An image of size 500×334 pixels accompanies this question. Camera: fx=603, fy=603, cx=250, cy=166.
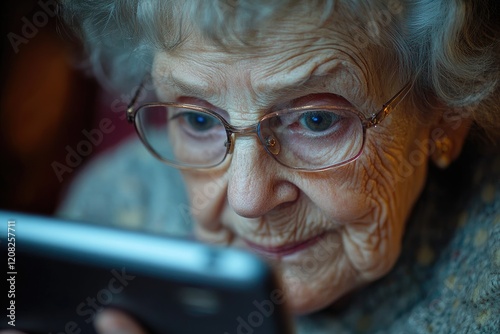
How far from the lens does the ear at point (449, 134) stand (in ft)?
3.95

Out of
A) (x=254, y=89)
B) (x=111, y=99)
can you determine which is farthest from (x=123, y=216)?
(x=254, y=89)

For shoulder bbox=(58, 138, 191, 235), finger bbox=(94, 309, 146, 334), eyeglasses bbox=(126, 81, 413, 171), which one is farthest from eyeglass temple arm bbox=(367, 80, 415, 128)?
shoulder bbox=(58, 138, 191, 235)

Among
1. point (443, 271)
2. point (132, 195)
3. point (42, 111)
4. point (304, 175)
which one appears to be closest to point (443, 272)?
point (443, 271)

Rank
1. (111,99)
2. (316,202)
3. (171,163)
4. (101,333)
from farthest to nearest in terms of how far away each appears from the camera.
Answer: (111,99) → (171,163) → (316,202) → (101,333)

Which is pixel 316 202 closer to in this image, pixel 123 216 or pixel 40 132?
pixel 123 216

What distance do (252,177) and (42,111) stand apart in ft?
3.49

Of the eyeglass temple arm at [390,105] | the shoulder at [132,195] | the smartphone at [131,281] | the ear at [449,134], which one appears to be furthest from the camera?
the shoulder at [132,195]

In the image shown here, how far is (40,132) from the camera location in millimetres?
1922

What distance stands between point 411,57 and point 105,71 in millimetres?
840

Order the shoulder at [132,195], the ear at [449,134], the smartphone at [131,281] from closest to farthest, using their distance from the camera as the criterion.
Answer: the smartphone at [131,281] → the ear at [449,134] → the shoulder at [132,195]

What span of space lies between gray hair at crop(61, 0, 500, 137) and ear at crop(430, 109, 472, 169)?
1.1 inches

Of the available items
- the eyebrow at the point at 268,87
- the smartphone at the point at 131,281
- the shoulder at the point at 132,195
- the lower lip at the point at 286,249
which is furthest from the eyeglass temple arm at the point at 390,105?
the shoulder at the point at 132,195

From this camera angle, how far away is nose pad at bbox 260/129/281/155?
1102 mm

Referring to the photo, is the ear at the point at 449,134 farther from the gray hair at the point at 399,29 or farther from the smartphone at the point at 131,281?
the smartphone at the point at 131,281
